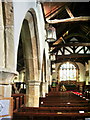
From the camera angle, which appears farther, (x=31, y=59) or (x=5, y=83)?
(x=31, y=59)

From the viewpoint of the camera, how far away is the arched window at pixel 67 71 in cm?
2206

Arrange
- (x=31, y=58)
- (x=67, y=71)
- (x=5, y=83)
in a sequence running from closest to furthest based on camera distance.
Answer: (x=5, y=83), (x=31, y=58), (x=67, y=71)

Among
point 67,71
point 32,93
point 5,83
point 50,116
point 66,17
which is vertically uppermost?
point 66,17

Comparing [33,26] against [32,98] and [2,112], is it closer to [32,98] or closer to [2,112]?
[32,98]

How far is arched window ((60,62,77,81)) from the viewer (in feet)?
72.4

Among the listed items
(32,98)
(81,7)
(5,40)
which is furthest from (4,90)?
(81,7)

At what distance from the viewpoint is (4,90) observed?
2.30 metres

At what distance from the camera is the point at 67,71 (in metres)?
22.2

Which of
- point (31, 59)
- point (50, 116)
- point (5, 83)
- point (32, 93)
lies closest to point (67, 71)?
point (32, 93)

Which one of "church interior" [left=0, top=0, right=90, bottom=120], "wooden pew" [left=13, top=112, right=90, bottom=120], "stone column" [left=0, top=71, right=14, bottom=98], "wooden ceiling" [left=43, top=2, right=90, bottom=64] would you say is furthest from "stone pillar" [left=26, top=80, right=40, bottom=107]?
"stone column" [left=0, top=71, right=14, bottom=98]

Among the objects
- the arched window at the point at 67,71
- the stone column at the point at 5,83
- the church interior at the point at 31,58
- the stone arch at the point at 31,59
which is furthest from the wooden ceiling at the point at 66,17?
the stone column at the point at 5,83

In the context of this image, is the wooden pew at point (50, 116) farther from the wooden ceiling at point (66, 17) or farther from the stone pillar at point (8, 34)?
the wooden ceiling at point (66, 17)

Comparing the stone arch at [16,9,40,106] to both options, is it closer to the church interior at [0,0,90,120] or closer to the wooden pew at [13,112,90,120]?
the church interior at [0,0,90,120]

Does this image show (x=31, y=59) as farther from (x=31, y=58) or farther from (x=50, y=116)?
(x=50, y=116)
